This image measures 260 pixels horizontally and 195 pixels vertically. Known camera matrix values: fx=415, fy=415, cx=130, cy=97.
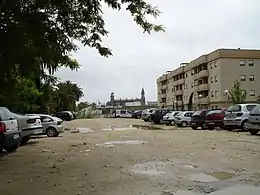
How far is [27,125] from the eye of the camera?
59.2ft

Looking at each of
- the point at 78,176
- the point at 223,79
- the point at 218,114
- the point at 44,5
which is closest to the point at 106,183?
the point at 78,176

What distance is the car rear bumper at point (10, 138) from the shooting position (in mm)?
12259

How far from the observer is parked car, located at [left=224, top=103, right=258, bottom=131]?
24.4m

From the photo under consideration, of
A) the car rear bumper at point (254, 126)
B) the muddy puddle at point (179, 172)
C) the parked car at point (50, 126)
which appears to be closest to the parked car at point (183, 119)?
the car rear bumper at point (254, 126)

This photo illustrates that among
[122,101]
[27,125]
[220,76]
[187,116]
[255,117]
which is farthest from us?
[122,101]

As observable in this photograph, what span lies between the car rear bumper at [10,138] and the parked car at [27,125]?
13.1 feet

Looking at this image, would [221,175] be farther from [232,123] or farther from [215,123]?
[215,123]

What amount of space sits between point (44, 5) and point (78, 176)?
4909 millimetres

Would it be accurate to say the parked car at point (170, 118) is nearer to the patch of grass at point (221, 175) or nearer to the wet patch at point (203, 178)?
the patch of grass at point (221, 175)

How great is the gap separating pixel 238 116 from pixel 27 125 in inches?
502

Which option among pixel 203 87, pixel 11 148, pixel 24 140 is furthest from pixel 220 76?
pixel 11 148

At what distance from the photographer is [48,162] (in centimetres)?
1178

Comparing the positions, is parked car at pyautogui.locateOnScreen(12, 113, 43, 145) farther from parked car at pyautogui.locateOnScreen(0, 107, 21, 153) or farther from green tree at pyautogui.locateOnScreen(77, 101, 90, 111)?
green tree at pyautogui.locateOnScreen(77, 101, 90, 111)

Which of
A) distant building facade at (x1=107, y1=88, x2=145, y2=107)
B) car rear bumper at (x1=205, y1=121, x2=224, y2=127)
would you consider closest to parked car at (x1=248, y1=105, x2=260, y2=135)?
car rear bumper at (x1=205, y1=121, x2=224, y2=127)
